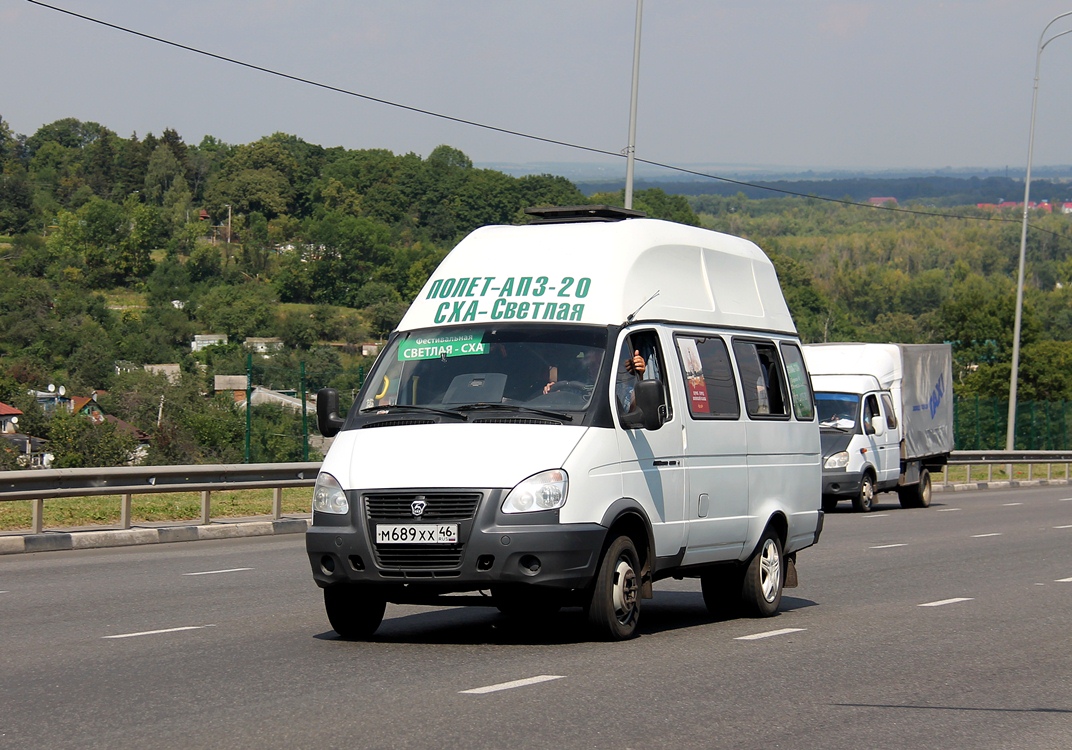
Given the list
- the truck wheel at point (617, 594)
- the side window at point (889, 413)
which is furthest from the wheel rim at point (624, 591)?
the side window at point (889, 413)

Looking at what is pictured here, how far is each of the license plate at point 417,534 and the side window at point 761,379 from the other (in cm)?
322

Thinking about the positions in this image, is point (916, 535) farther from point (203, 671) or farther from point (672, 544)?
point (203, 671)

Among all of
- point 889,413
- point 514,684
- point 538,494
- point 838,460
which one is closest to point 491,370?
point 538,494

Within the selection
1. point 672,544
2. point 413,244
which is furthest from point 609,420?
point 413,244

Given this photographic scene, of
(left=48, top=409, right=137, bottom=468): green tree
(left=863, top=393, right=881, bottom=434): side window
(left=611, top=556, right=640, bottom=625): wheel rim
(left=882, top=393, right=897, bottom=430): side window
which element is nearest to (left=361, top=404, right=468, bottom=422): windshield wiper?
(left=611, top=556, right=640, bottom=625): wheel rim

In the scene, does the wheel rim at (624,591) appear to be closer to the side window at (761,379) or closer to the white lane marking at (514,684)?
the white lane marking at (514,684)

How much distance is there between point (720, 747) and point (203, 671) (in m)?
3.18

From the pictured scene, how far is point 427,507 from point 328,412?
1609 millimetres

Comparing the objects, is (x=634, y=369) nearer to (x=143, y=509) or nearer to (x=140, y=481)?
(x=140, y=481)

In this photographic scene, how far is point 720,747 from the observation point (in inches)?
258

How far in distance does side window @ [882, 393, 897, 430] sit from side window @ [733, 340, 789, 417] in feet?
54.3

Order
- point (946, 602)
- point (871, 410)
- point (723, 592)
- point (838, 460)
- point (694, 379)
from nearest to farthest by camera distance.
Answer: point (694, 379), point (723, 592), point (946, 602), point (838, 460), point (871, 410)

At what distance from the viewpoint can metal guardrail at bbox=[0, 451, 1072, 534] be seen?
17.4 meters

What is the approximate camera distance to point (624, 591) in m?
9.53
